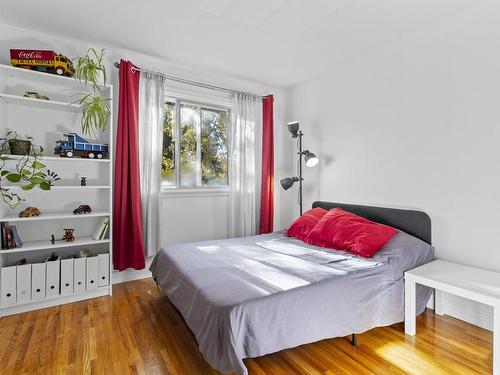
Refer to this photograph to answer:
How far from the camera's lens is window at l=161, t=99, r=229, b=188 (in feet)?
10.9

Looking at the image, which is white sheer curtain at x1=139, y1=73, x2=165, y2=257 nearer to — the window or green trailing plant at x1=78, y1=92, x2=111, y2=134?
the window

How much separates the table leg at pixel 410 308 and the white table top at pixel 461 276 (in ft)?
0.27

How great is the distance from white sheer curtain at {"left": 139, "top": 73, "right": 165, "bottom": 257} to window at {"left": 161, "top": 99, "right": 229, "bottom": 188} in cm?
22

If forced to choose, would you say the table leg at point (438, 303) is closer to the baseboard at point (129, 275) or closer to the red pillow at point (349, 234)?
the red pillow at point (349, 234)

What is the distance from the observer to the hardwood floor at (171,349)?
5.29ft

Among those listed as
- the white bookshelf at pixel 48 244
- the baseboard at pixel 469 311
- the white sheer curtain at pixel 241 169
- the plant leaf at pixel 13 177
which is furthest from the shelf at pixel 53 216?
the baseboard at pixel 469 311

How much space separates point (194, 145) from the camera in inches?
137

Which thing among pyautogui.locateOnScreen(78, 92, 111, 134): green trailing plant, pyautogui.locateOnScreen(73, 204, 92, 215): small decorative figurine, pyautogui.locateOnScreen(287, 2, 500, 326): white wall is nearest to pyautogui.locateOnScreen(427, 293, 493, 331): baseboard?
pyautogui.locateOnScreen(287, 2, 500, 326): white wall

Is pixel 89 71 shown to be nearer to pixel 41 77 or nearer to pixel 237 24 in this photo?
pixel 41 77

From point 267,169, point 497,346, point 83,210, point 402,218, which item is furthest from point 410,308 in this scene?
point 83,210

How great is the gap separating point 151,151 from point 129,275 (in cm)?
139

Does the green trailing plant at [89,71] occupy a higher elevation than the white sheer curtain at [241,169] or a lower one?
higher

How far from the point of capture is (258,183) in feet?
12.7

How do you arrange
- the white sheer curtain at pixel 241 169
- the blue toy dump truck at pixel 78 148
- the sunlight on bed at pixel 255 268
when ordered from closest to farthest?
the sunlight on bed at pixel 255 268 < the blue toy dump truck at pixel 78 148 < the white sheer curtain at pixel 241 169
